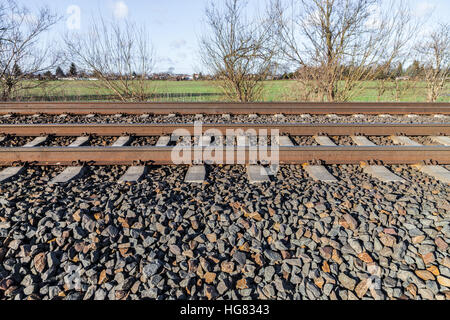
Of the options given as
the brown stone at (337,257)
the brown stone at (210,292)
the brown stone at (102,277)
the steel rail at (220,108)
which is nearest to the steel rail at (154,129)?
the steel rail at (220,108)

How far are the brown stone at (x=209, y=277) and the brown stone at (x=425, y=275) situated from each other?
1.50 meters

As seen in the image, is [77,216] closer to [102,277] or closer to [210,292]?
[102,277]

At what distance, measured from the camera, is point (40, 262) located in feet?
6.83

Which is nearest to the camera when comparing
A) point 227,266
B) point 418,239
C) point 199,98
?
point 227,266

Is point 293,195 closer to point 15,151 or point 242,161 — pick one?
point 242,161

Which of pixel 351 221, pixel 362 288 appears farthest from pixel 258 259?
pixel 351 221

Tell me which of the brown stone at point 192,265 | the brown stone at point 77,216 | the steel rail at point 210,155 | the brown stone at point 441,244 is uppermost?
the steel rail at point 210,155

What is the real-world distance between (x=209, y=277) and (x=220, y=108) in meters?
5.66

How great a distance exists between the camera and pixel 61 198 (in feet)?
9.74

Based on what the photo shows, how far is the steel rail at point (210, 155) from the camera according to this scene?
13.0 ft

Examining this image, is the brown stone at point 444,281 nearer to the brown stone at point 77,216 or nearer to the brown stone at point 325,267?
the brown stone at point 325,267

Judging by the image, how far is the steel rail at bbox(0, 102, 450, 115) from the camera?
7.05 m

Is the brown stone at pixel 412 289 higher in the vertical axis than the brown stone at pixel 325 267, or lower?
lower

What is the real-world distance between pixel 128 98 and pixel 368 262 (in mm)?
11706
